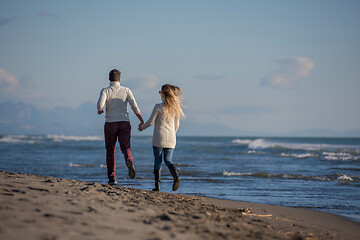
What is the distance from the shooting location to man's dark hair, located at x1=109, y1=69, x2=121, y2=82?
716cm

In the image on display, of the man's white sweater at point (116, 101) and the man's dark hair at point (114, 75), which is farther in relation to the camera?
the man's dark hair at point (114, 75)

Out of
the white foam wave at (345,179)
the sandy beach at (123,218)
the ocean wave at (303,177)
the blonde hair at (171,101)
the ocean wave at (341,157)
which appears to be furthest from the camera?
the ocean wave at (341,157)

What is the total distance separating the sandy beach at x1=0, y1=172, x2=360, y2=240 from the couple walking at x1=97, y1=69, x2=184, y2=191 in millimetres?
792

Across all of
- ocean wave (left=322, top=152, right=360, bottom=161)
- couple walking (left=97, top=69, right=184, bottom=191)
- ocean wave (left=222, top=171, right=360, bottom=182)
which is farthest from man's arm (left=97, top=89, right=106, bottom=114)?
ocean wave (left=322, top=152, right=360, bottom=161)

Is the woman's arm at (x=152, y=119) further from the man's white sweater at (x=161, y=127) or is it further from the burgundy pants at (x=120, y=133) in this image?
the burgundy pants at (x=120, y=133)

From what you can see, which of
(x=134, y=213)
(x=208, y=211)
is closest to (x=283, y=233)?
(x=208, y=211)

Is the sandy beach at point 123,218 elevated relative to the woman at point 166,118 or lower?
lower

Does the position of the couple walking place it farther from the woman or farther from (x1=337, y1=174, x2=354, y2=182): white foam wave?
(x1=337, y1=174, x2=354, y2=182): white foam wave

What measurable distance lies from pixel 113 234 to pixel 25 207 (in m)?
1.29

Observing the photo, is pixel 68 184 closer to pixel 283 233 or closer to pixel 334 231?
pixel 283 233

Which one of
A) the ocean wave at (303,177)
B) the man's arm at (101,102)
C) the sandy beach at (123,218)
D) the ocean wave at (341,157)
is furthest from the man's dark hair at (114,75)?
the ocean wave at (341,157)

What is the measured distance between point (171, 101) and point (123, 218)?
301 centimetres

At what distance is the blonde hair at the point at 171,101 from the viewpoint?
695 centimetres

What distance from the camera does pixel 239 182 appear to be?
11789mm
